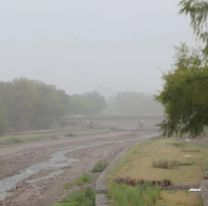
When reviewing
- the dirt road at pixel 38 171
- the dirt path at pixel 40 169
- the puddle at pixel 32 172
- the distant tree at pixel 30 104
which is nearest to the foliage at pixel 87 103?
the distant tree at pixel 30 104

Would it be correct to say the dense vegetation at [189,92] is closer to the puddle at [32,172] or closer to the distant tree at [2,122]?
the puddle at [32,172]

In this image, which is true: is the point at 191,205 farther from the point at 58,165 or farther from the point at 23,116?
the point at 23,116

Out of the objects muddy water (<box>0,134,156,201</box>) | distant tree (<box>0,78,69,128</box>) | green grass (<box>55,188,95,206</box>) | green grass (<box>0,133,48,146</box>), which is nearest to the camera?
green grass (<box>55,188,95,206</box>)

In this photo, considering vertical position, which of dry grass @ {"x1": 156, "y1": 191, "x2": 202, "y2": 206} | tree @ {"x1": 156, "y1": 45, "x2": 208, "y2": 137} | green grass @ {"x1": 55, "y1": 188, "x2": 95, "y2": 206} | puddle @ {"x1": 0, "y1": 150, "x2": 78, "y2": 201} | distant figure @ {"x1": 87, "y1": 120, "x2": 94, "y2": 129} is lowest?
puddle @ {"x1": 0, "y1": 150, "x2": 78, "y2": 201}

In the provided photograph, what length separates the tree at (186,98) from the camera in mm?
19750

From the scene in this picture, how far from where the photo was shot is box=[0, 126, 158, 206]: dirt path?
30188 millimetres

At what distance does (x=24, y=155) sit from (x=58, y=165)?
12806 mm

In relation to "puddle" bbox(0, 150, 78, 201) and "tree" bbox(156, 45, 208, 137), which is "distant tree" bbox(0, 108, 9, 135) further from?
"tree" bbox(156, 45, 208, 137)

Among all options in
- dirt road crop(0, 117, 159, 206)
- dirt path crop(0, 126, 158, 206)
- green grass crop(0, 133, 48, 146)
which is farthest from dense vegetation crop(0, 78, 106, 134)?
dirt road crop(0, 117, 159, 206)

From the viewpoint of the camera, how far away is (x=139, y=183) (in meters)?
26.6

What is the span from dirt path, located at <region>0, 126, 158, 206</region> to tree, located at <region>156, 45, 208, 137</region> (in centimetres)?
749

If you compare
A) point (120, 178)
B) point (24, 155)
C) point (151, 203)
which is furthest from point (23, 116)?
point (151, 203)

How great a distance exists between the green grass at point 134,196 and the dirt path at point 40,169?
579 cm

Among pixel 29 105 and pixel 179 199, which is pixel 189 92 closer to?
pixel 179 199
